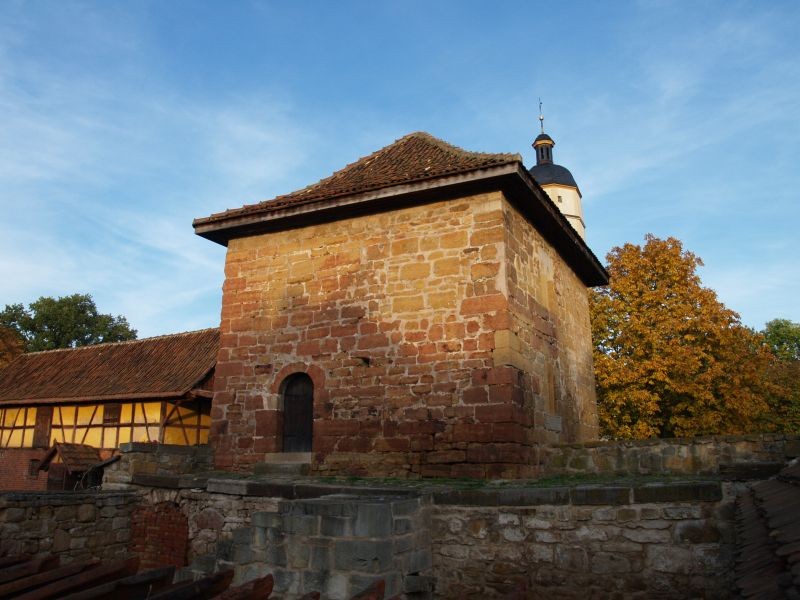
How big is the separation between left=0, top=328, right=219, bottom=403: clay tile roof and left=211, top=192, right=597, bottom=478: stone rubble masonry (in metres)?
8.04

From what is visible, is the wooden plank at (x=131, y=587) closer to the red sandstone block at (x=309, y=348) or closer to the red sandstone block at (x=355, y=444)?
the red sandstone block at (x=355, y=444)

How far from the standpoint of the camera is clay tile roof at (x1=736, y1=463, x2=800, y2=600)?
1.92 metres

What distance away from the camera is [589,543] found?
5516mm

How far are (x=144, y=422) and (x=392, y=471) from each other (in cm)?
1185

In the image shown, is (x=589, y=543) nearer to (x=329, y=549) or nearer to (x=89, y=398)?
(x=329, y=549)

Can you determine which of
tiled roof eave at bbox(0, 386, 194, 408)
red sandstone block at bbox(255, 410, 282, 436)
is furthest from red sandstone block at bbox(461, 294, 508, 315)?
tiled roof eave at bbox(0, 386, 194, 408)

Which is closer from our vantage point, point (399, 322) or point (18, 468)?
point (399, 322)

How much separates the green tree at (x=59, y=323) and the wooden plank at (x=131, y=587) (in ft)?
137

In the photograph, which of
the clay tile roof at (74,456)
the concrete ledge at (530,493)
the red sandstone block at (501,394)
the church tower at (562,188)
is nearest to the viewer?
the concrete ledge at (530,493)

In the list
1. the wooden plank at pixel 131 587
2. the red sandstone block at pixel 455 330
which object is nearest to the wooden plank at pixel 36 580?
the wooden plank at pixel 131 587

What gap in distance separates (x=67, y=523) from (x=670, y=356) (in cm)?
1722

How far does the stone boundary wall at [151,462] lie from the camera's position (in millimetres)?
9594

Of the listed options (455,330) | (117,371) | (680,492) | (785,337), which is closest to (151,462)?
(455,330)

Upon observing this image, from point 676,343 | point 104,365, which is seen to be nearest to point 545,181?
point 676,343
